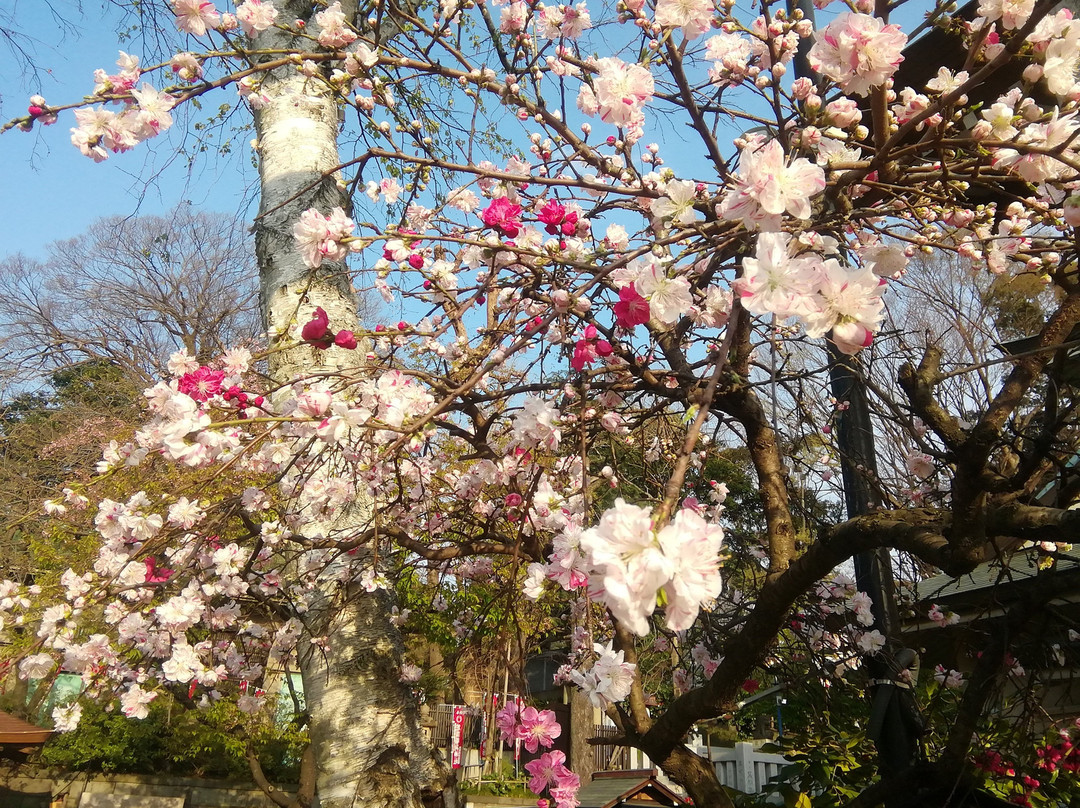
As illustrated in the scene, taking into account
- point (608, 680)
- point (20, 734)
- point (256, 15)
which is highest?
A: point (256, 15)

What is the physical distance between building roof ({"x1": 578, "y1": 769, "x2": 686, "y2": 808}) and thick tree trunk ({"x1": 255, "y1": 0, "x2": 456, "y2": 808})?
1.65 ft

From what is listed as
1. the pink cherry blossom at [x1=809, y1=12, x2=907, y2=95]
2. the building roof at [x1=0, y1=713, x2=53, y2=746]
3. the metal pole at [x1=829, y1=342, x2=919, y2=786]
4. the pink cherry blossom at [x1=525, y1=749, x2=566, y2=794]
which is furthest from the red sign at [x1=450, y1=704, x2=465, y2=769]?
the pink cherry blossom at [x1=809, y1=12, x2=907, y2=95]

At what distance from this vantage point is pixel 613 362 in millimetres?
2436

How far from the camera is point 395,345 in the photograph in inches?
93.9

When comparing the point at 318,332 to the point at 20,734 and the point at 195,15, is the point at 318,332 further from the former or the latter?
the point at 20,734

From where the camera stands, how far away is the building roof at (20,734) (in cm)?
694

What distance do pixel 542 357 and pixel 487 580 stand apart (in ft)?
5.43

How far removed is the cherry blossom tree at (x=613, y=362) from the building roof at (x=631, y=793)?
0.15 m

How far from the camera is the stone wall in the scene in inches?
378

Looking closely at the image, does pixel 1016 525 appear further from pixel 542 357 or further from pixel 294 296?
pixel 294 296

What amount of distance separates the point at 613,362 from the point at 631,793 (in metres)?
1.43

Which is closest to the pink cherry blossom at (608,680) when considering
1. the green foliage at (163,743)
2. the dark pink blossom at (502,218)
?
the dark pink blossom at (502,218)

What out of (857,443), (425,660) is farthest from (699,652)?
(425,660)

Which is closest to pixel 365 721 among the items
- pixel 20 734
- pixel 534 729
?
pixel 534 729
